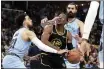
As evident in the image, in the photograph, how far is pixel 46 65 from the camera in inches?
167

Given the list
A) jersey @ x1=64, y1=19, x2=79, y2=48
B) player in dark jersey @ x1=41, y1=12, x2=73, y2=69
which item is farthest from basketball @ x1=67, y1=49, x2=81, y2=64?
jersey @ x1=64, y1=19, x2=79, y2=48

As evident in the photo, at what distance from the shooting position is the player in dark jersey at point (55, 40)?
4254mm

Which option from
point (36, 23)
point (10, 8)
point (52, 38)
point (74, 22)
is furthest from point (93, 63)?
point (10, 8)

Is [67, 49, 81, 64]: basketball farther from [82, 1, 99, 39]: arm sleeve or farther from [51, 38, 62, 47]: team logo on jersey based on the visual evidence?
[82, 1, 99, 39]: arm sleeve

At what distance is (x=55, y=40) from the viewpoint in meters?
4.36

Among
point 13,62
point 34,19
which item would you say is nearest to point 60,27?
point 13,62

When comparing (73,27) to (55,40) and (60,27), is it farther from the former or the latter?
(55,40)

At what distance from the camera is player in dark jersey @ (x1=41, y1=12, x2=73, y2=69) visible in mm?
4254

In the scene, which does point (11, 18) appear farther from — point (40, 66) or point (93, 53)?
point (40, 66)

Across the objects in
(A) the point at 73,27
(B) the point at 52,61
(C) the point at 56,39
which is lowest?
(B) the point at 52,61

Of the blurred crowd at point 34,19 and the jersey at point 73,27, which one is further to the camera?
the blurred crowd at point 34,19

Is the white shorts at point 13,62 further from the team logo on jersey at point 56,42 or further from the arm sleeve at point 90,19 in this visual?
the arm sleeve at point 90,19

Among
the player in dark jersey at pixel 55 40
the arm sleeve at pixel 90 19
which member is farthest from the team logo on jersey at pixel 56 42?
the arm sleeve at pixel 90 19

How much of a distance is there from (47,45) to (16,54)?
0.45 m
